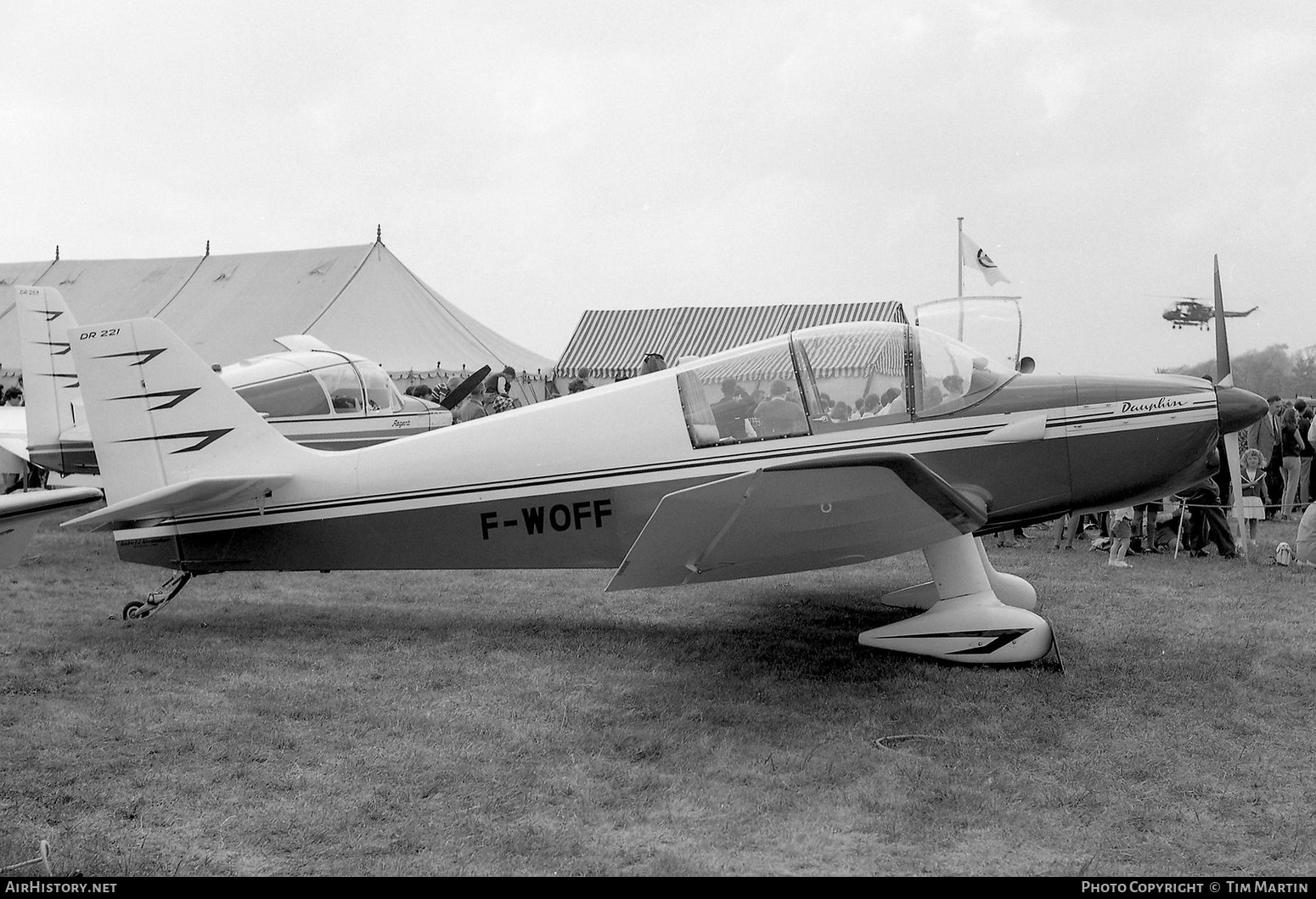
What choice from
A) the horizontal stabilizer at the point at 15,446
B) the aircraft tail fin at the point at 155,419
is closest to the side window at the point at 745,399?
the aircraft tail fin at the point at 155,419

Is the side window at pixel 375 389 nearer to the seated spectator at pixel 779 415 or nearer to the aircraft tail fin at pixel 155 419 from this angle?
the aircraft tail fin at pixel 155 419

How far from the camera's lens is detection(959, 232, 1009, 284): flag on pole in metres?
10.6

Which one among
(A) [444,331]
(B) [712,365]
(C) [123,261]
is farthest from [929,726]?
(C) [123,261]

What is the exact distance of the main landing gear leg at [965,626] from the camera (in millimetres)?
5270

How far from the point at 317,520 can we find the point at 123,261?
77.0ft

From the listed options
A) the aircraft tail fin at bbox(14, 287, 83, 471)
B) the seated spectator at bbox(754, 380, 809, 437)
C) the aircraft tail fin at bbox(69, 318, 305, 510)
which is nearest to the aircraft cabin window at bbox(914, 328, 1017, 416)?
the seated spectator at bbox(754, 380, 809, 437)

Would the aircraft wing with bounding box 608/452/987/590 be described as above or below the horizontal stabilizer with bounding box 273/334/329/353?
below

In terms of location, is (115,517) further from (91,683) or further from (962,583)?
(962,583)

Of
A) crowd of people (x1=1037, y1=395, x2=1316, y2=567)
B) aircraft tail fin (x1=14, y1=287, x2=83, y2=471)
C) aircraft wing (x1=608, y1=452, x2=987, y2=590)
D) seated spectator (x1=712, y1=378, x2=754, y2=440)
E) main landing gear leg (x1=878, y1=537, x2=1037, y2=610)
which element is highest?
aircraft tail fin (x1=14, y1=287, x2=83, y2=471)

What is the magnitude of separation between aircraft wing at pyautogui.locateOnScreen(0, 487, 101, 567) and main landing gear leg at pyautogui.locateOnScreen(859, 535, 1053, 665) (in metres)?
4.06

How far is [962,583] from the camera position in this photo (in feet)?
18.3

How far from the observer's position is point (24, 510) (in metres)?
2.84

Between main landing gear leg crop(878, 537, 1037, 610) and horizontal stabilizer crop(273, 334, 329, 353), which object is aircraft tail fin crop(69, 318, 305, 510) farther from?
horizontal stabilizer crop(273, 334, 329, 353)
